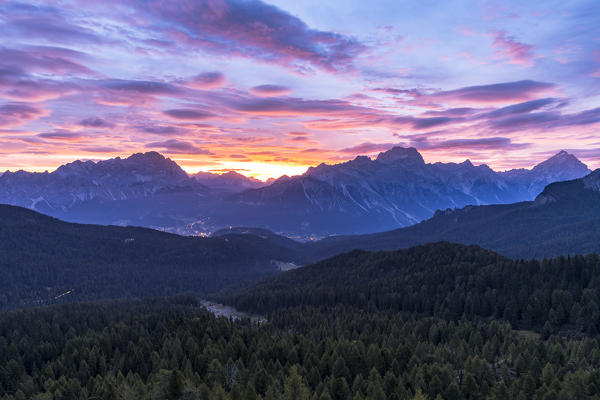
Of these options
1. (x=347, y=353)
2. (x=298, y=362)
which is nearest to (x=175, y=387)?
(x=298, y=362)

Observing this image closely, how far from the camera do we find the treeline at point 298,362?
89750 millimetres

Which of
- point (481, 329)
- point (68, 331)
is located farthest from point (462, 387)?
point (68, 331)

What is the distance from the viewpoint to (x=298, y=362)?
12206cm

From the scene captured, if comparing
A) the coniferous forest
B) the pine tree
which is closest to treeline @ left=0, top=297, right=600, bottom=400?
the pine tree

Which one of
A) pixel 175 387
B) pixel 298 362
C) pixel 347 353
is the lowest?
pixel 298 362

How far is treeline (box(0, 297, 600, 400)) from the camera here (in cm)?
8975

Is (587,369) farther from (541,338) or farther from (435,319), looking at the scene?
(435,319)

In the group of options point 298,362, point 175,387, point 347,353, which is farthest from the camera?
point 298,362

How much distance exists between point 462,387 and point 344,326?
76166 mm

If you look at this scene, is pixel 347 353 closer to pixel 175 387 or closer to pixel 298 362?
pixel 298 362

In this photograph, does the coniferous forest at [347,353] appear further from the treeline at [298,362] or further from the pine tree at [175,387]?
the treeline at [298,362]

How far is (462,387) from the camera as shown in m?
91.6

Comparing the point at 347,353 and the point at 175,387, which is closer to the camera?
the point at 175,387

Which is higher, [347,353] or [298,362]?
[347,353]
